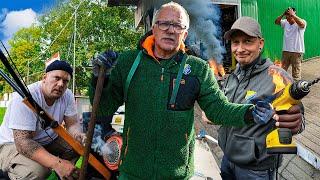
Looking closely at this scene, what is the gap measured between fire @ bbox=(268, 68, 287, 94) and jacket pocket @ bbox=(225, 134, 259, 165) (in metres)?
0.48

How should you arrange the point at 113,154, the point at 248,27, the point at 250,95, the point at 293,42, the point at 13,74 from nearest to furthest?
1. the point at 13,74
2. the point at 250,95
3. the point at 248,27
4. the point at 113,154
5. the point at 293,42

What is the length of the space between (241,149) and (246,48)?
893 mm

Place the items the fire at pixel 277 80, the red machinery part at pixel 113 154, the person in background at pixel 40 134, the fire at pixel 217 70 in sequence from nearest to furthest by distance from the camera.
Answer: the fire at pixel 277 80, the person in background at pixel 40 134, the red machinery part at pixel 113 154, the fire at pixel 217 70

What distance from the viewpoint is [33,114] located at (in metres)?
3.67

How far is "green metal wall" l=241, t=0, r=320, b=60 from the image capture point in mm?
15023

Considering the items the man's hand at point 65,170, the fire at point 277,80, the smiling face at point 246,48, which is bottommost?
the man's hand at point 65,170

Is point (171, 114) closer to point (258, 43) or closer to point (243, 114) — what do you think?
point (243, 114)

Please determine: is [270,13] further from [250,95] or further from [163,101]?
[163,101]

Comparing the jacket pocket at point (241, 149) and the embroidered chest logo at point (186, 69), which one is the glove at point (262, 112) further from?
the embroidered chest logo at point (186, 69)

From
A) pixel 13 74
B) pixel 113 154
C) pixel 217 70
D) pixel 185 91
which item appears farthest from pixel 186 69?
pixel 217 70

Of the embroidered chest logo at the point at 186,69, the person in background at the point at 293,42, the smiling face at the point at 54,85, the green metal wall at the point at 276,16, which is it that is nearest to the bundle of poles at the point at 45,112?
the embroidered chest logo at the point at 186,69

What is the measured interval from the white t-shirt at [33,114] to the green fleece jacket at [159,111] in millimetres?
1148

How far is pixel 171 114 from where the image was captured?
8.02ft

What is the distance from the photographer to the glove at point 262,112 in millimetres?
2322
